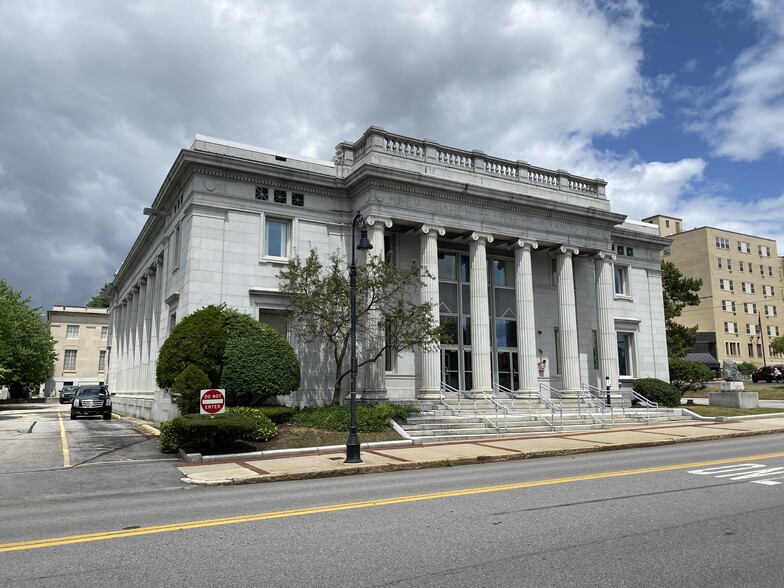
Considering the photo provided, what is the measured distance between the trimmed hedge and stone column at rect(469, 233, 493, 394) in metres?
11.2

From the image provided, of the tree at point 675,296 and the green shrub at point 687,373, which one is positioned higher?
the tree at point 675,296

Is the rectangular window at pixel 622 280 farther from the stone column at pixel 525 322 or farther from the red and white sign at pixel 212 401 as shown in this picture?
the red and white sign at pixel 212 401

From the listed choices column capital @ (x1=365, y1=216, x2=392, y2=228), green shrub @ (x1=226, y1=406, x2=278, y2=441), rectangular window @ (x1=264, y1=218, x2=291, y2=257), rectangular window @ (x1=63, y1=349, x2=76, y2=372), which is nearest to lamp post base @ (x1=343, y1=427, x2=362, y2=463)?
green shrub @ (x1=226, y1=406, x2=278, y2=441)

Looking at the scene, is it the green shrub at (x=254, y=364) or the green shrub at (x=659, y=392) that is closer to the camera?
the green shrub at (x=254, y=364)

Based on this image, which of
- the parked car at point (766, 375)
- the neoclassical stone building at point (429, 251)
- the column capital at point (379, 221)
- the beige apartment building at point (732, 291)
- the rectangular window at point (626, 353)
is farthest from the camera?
the beige apartment building at point (732, 291)

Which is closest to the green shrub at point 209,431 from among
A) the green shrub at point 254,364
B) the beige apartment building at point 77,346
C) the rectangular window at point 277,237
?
the green shrub at point 254,364

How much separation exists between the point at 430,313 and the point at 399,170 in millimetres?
6159

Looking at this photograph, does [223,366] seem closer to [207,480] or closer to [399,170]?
[207,480]

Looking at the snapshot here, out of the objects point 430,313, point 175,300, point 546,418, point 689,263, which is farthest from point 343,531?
point 689,263

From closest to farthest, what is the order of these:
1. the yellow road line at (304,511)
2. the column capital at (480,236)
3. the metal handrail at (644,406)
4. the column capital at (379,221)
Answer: the yellow road line at (304,511), the column capital at (379,221), the metal handrail at (644,406), the column capital at (480,236)

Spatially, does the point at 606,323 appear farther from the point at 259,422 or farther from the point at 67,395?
the point at 67,395

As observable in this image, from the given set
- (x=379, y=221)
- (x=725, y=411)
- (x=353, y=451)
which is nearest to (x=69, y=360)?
(x=379, y=221)

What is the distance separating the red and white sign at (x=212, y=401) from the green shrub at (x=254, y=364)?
3726 millimetres

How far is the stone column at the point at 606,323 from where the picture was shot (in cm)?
2945
